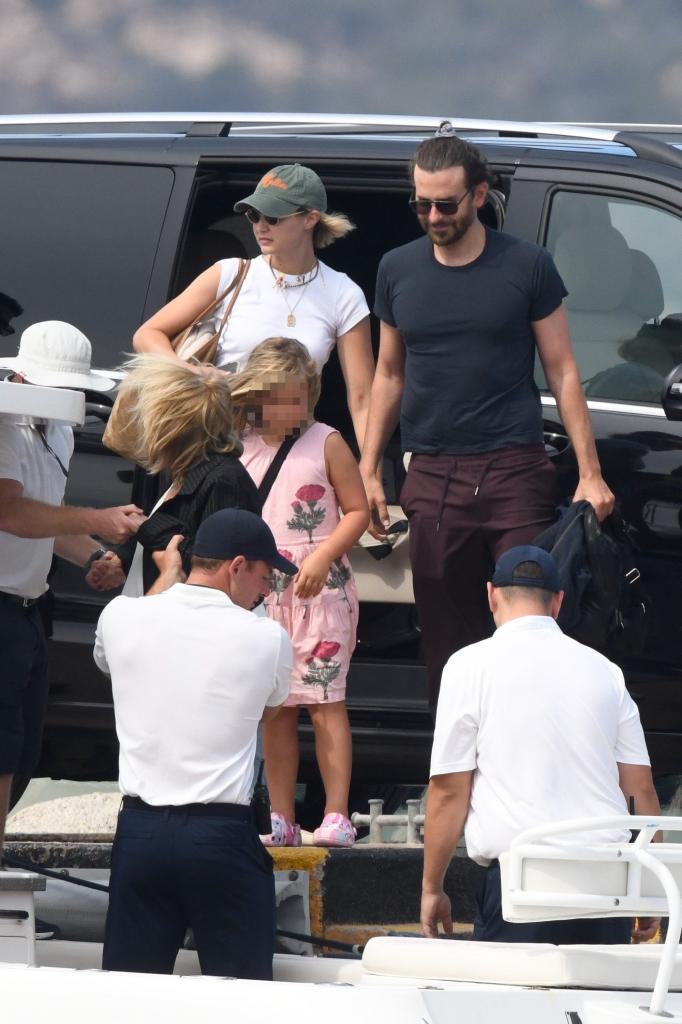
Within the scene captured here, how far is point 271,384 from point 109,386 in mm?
422

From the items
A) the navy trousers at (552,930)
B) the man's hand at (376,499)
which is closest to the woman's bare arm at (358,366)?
the man's hand at (376,499)

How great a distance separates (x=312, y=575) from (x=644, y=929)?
121cm

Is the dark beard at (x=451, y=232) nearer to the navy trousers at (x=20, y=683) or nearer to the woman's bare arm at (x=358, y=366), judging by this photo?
the woman's bare arm at (x=358, y=366)

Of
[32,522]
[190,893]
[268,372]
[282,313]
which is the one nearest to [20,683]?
[32,522]

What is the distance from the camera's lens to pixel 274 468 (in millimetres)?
4508

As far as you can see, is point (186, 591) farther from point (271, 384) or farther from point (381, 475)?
point (381, 475)

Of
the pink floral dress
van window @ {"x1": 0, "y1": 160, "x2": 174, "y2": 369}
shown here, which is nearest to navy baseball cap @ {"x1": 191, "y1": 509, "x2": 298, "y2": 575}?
the pink floral dress

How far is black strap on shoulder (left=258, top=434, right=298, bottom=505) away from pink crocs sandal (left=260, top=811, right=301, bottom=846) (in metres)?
0.82

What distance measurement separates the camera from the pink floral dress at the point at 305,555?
14.6 feet

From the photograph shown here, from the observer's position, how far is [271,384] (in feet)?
Answer: 14.4

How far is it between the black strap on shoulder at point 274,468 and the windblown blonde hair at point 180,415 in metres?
0.27

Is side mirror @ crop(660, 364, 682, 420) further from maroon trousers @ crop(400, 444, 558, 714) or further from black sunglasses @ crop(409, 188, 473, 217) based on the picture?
black sunglasses @ crop(409, 188, 473, 217)

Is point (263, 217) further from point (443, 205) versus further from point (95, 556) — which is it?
point (95, 556)

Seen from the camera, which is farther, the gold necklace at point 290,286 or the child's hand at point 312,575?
the gold necklace at point 290,286
